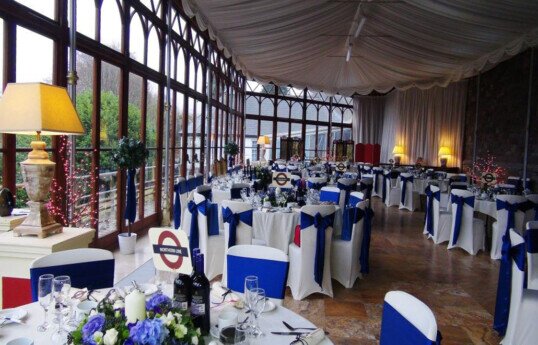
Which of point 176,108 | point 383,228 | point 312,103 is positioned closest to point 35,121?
point 176,108

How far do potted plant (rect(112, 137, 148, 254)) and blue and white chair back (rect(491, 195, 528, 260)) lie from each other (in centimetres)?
515

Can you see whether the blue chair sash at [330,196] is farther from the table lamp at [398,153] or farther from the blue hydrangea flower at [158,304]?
the table lamp at [398,153]

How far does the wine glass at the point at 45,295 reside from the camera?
1.72 meters

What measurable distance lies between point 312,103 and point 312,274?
52.2ft

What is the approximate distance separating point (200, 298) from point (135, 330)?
460 mm

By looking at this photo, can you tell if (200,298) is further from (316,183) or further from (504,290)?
(316,183)

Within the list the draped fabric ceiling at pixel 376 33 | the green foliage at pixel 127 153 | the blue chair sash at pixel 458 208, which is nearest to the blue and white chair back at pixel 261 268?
the green foliage at pixel 127 153

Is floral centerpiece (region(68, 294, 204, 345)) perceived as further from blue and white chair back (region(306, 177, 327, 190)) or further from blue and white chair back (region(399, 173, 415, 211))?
blue and white chair back (region(399, 173, 415, 211))

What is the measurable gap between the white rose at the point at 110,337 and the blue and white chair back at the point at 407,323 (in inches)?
43.8

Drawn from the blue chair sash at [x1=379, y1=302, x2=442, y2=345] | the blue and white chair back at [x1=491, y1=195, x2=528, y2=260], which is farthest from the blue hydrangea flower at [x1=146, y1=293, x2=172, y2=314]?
the blue and white chair back at [x1=491, y1=195, x2=528, y2=260]

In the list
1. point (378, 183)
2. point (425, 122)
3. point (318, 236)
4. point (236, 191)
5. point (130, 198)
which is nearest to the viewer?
point (318, 236)

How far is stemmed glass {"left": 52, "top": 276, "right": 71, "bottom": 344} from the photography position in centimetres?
164

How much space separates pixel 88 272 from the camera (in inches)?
96.7

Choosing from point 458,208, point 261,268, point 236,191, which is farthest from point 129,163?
point 458,208
